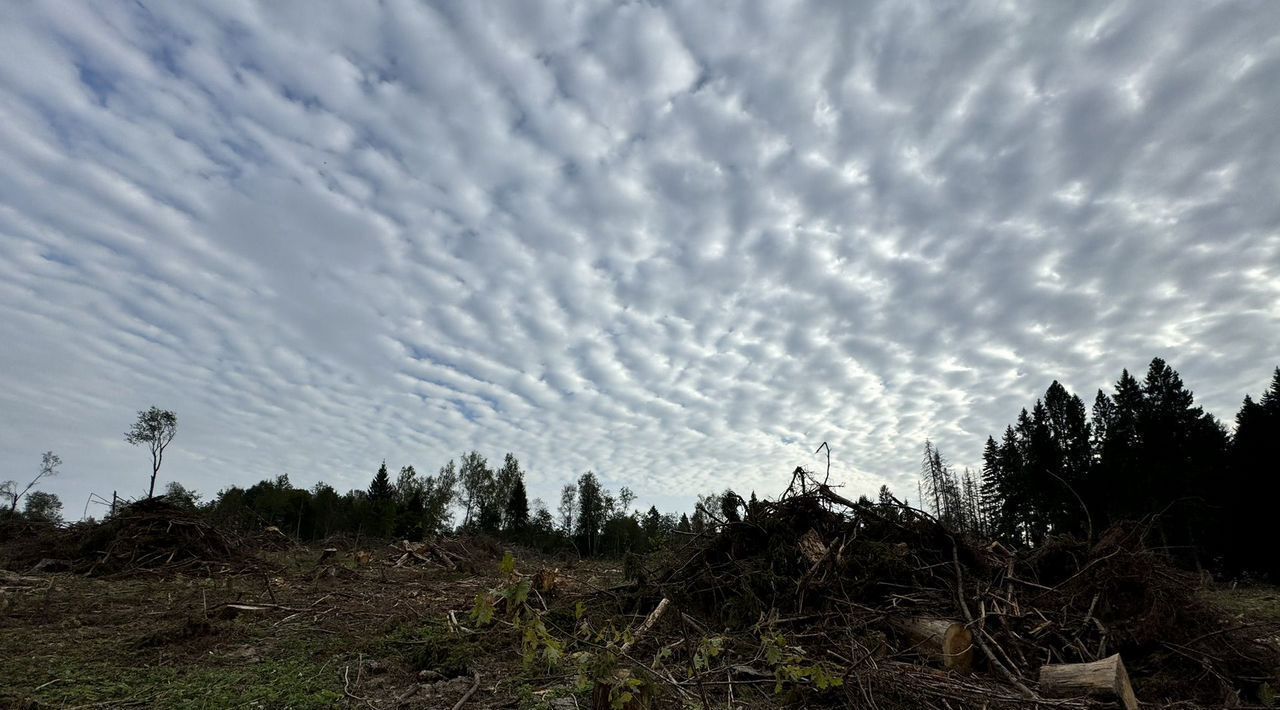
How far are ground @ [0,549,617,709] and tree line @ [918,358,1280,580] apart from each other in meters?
6.10

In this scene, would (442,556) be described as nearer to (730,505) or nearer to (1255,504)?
(730,505)

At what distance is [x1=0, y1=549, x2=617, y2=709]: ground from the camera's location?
4.20 m

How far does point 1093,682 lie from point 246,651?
6954 millimetres

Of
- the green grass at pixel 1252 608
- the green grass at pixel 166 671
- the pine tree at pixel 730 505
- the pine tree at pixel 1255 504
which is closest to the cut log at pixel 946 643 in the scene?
the pine tree at pixel 730 505

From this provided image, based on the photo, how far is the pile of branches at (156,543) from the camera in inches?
395

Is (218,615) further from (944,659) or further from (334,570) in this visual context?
(944,659)

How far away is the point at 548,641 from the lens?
2.58 meters

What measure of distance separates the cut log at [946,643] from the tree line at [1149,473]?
7.61ft

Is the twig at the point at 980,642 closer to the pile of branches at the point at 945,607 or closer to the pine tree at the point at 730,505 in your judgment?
the pile of branches at the point at 945,607

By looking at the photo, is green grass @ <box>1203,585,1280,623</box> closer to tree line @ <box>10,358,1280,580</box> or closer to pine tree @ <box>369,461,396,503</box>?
tree line @ <box>10,358,1280,580</box>

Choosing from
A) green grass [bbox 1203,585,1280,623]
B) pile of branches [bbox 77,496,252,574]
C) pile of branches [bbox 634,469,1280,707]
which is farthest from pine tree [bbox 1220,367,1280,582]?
pile of branches [bbox 77,496,252,574]

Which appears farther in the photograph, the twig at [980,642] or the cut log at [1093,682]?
the twig at [980,642]

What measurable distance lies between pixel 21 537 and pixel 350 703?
13.2 m

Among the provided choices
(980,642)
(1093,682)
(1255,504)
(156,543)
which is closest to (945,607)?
(980,642)
